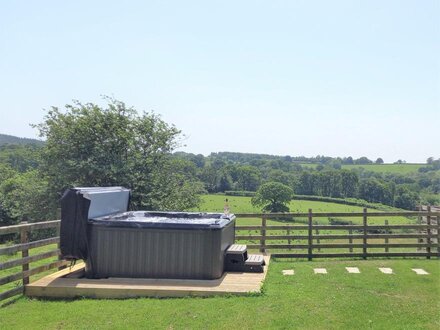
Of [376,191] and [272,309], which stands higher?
[376,191]

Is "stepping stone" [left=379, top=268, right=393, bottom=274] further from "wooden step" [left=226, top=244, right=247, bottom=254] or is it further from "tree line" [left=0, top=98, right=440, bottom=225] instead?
"tree line" [left=0, top=98, right=440, bottom=225]

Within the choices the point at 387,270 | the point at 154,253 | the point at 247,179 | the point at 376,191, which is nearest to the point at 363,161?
the point at 376,191

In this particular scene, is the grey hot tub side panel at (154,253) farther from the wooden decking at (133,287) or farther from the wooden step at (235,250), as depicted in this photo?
the wooden step at (235,250)

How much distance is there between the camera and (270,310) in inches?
226

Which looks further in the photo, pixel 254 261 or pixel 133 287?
pixel 254 261

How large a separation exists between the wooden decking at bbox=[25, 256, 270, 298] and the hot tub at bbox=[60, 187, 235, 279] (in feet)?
0.70

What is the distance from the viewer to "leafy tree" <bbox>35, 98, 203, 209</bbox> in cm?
1627

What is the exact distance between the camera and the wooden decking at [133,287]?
21.6ft

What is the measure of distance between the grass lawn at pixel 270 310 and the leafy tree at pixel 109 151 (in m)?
9.94

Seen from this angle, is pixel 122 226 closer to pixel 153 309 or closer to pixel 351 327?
pixel 153 309

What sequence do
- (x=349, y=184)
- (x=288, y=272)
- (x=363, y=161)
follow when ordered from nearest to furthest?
1. (x=288, y=272)
2. (x=349, y=184)
3. (x=363, y=161)

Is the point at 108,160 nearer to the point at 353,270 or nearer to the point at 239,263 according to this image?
the point at 239,263

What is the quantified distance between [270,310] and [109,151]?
1265cm

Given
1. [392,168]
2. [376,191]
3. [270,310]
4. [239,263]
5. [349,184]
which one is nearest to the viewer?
[270,310]
